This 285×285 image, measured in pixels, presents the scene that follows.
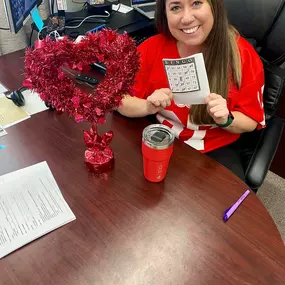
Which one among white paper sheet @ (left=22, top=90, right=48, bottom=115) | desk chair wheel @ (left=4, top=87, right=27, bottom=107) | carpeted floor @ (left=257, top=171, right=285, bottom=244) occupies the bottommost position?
carpeted floor @ (left=257, top=171, right=285, bottom=244)

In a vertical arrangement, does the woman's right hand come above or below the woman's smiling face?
below

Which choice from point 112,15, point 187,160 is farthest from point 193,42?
point 112,15

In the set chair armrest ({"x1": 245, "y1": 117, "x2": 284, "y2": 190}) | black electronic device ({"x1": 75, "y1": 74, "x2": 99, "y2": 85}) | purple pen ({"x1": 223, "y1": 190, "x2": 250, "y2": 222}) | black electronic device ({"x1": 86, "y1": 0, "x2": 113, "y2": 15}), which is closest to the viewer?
purple pen ({"x1": 223, "y1": 190, "x2": 250, "y2": 222})

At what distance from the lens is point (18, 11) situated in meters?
1.22

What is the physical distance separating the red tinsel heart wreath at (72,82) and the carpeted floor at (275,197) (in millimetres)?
1265

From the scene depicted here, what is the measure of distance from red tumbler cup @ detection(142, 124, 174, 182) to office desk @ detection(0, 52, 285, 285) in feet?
0.20

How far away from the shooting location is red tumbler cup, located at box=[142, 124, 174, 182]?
0.74 m

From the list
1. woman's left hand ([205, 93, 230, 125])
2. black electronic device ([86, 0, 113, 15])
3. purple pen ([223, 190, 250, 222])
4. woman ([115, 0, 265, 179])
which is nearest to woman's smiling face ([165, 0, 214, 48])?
woman ([115, 0, 265, 179])

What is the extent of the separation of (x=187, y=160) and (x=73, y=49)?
0.44 meters

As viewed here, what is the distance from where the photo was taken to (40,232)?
0.71m

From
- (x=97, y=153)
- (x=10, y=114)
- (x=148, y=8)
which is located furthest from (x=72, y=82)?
(x=148, y=8)

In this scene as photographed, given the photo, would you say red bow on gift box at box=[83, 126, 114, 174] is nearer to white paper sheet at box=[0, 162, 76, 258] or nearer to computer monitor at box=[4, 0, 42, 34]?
white paper sheet at box=[0, 162, 76, 258]

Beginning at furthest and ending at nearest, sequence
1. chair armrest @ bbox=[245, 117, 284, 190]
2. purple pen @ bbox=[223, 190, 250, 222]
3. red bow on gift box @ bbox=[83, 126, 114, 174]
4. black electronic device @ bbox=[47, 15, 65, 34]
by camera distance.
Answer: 1. black electronic device @ bbox=[47, 15, 65, 34]
2. chair armrest @ bbox=[245, 117, 284, 190]
3. red bow on gift box @ bbox=[83, 126, 114, 174]
4. purple pen @ bbox=[223, 190, 250, 222]

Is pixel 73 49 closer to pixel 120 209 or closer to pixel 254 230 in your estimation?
pixel 120 209
